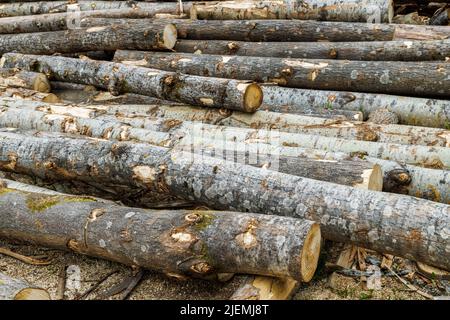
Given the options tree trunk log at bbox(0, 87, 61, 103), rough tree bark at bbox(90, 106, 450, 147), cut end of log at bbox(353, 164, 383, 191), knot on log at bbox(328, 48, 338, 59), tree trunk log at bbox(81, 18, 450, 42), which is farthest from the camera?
tree trunk log at bbox(81, 18, 450, 42)

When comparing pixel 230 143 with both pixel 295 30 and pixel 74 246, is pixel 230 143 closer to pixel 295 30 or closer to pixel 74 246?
pixel 74 246

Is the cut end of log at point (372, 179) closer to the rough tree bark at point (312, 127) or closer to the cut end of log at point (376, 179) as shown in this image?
the cut end of log at point (376, 179)

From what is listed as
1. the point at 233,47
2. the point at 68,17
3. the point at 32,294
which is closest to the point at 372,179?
the point at 32,294

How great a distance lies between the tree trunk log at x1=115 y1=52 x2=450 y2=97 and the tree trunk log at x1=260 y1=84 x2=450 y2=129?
0.18m

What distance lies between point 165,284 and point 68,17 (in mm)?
6177

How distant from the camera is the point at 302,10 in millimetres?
8039

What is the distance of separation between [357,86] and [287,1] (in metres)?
2.39

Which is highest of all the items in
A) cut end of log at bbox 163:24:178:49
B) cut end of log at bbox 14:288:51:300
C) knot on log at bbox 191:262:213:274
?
cut end of log at bbox 163:24:178:49

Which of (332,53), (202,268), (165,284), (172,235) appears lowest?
(165,284)

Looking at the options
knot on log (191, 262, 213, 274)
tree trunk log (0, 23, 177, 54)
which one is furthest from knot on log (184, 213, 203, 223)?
tree trunk log (0, 23, 177, 54)

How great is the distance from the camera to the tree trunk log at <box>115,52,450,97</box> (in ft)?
20.1

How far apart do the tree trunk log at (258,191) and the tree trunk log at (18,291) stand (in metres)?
1.31

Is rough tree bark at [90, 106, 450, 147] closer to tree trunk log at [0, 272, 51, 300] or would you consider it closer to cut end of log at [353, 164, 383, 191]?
cut end of log at [353, 164, 383, 191]

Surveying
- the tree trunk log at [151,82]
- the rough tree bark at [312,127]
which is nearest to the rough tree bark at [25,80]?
the tree trunk log at [151,82]
